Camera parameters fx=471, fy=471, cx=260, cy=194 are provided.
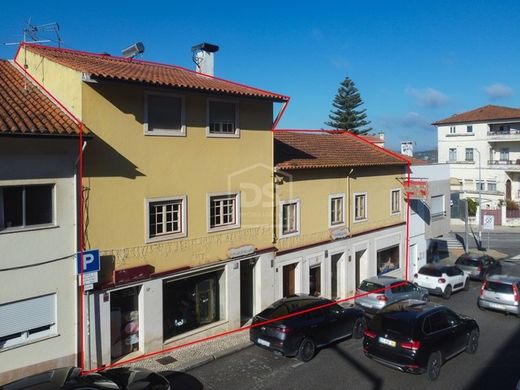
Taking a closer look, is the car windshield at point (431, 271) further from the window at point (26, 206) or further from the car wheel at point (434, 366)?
the window at point (26, 206)

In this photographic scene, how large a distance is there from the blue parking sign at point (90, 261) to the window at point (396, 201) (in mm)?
17108

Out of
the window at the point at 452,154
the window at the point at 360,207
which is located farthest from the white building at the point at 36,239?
the window at the point at 452,154

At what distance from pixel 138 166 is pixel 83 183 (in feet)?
5.73

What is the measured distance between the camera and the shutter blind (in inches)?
435

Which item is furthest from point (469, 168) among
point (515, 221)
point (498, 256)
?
point (498, 256)

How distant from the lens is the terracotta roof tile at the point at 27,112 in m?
10.8

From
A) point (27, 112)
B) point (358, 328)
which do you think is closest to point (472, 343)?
point (358, 328)

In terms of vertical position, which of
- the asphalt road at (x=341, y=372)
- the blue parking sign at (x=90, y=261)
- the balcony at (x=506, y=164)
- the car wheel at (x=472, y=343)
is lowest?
the asphalt road at (x=341, y=372)

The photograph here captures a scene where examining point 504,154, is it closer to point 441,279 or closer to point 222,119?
point 441,279

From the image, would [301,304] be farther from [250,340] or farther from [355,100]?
[355,100]

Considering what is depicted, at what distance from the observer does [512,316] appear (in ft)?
63.7

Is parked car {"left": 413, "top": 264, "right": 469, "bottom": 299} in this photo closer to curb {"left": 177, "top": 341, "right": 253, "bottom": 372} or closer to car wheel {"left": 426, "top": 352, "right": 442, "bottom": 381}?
car wheel {"left": 426, "top": 352, "right": 442, "bottom": 381}

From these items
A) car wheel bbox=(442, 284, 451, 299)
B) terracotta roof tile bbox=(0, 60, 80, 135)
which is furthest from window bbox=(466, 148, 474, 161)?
terracotta roof tile bbox=(0, 60, 80, 135)

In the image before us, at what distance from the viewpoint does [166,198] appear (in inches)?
554
